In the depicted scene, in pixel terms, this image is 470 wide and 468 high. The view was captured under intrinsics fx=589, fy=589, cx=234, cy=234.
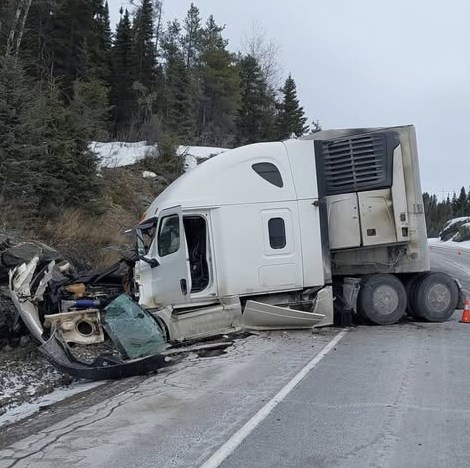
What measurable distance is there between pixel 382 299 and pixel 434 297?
46.5 inches

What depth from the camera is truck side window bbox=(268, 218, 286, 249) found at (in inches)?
423

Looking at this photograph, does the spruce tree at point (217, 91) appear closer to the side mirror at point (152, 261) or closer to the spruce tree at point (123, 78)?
the spruce tree at point (123, 78)

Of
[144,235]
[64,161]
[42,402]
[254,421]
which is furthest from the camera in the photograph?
[64,161]

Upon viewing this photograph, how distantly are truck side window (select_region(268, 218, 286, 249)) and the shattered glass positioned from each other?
2937mm

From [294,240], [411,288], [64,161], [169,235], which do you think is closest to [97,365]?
[169,235]

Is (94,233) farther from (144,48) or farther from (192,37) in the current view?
(192,37)

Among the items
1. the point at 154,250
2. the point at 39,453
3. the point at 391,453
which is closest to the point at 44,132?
the point at 154,250

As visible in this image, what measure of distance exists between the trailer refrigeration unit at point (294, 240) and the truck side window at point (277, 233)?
3 centimetres

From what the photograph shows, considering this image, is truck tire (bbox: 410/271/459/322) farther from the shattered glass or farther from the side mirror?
the shattered glass

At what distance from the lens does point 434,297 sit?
11.7m

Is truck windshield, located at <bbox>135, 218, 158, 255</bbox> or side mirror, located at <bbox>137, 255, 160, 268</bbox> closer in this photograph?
side mirror, located at <bbox>137, 255, 160, 268</bbox>

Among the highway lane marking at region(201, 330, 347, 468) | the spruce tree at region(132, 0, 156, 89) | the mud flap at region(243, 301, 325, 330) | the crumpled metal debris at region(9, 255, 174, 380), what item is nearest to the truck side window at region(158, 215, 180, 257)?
the crumpled metal debris at region(9, 255, 174, 380)

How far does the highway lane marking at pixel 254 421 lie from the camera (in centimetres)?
464

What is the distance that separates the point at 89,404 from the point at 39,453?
1693 mm
